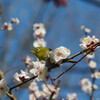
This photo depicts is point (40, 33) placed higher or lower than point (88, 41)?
higher

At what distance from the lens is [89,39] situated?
811 millimetres

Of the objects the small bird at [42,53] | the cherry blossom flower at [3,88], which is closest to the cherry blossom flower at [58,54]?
the small bird at [42,53]

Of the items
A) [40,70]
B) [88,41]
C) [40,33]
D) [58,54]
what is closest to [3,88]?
[40,70]

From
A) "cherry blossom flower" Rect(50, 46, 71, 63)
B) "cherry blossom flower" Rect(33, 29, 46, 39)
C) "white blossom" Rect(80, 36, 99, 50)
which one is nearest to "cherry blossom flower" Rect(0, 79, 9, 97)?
"cherry blossom flower" Rect(50, 46, 71, 63)

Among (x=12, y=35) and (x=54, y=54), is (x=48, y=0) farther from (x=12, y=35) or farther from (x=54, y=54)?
(x=54, y=54)

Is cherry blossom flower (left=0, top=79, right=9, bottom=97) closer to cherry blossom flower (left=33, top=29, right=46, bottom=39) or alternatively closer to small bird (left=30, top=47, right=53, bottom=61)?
small bird (left=30, top=47, right=53, bottom=61)

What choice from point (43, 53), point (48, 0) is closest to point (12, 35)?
point (48, 0)

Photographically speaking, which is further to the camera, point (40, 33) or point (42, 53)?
point (40, 33)

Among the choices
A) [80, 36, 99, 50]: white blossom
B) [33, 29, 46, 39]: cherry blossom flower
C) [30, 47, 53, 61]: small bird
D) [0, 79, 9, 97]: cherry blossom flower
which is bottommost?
[80, 36, 99, 50]: white blossom

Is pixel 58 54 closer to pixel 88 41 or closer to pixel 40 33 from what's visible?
pixel 88 41

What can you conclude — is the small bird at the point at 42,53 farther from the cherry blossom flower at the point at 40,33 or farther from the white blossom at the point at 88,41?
the cherry blossom flower at the point at 40,33

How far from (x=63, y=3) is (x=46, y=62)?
4242 millimetres

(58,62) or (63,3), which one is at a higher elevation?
(63,3)

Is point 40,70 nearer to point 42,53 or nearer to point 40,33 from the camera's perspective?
point 42,53
